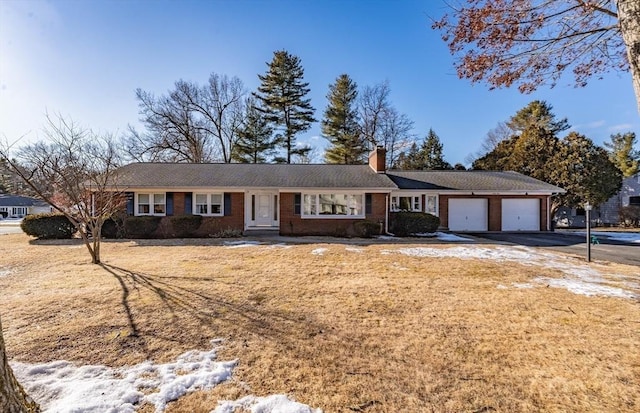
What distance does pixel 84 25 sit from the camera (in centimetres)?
886

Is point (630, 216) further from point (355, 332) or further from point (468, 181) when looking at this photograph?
point (355, 332)

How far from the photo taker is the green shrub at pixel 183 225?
50.1ft

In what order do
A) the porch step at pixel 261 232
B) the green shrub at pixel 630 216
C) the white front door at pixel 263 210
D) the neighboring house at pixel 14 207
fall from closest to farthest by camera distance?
1. the porch step at pixel 261 232
2. the white front door at pixel 263 210
3. the green shrub at pixel 630 216
4. the neighboring house at pixel 14 207

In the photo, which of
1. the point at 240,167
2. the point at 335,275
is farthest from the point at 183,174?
the point at 335,275

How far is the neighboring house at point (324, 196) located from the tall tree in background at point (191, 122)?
39.8 ft

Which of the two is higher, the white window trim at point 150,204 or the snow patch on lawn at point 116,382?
the white window trim at point 150,204

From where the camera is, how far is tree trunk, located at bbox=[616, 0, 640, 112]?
3.35 metres

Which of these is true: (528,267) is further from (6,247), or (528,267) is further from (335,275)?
(6,247)

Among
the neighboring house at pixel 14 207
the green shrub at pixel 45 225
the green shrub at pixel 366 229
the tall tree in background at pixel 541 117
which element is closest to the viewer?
the green shrub at pixel 45 225

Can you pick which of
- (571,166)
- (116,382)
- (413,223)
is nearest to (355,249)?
(413,223)

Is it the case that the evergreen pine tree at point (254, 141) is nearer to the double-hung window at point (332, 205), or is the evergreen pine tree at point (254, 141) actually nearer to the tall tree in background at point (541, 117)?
the double-hung window at point (332, 205)

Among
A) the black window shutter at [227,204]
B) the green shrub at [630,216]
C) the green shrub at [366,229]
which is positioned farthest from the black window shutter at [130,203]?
the green shrub at [630,216]

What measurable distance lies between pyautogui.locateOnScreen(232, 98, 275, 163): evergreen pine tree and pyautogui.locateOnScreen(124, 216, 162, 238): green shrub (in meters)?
17.1

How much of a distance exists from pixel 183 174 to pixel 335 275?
1373cm
